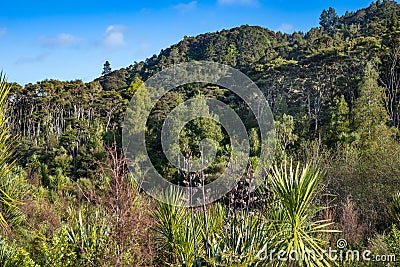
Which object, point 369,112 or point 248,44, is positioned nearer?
point 369,112

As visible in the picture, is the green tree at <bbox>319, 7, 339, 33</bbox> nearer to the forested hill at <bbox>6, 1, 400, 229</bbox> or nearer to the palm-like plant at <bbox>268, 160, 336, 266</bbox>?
the forested hill at <bbox>6, 1, 400, 229</bbox>

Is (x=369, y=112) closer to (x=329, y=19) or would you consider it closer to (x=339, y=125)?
(x=339, y=125)

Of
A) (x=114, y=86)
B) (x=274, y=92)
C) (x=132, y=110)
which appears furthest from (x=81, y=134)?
(x=114, y=86)

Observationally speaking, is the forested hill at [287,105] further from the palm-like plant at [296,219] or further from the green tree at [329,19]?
the green tree at [329,19]

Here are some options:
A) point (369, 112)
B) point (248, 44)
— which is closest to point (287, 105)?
point (369, 112)

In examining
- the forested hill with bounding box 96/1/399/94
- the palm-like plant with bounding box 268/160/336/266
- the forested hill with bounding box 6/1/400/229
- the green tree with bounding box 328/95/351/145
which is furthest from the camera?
the forested hill with bounding box 96/1/399/94

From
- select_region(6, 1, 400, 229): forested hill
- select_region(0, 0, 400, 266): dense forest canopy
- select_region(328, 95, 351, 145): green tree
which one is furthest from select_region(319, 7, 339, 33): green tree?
select_region(328, 95, 351, 145): green tree

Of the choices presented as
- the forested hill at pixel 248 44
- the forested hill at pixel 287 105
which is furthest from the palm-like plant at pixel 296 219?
the forested hill at pixel 248 44

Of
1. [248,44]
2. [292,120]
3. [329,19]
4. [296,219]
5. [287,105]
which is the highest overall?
[329,19]

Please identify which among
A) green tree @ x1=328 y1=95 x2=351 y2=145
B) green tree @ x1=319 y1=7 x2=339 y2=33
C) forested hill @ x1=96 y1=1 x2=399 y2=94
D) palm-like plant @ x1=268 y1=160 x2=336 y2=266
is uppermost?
green tree @ x1=319 y1=7 x2=339 y2=33

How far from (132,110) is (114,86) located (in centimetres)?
2297

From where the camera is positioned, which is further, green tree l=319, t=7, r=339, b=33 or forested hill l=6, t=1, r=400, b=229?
green tree l=319, t=7, r=339, b=33

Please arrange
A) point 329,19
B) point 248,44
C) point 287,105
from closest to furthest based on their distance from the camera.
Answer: point 287,105, point 248,44, point 329,19

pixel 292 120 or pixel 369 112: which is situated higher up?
pixel 369 112
